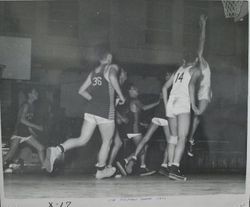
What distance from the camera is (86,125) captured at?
2.97m

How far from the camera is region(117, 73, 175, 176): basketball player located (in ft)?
9.98

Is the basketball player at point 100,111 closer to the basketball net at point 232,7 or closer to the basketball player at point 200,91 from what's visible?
the basketball player at point 200,91

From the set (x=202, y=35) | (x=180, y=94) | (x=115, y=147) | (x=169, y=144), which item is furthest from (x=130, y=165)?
(x=202, y=35)

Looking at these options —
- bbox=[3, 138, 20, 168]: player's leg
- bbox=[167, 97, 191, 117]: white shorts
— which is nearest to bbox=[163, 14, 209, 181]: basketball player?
bbox=[167, 97, 191, 117]: white shorts

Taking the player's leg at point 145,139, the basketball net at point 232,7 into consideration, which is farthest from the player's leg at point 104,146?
the basketball net at point 232,7

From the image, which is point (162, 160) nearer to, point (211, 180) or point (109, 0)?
point (211, 180)

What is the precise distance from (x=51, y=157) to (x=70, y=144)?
0.17 metres

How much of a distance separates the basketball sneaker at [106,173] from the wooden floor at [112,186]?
0.03 meters

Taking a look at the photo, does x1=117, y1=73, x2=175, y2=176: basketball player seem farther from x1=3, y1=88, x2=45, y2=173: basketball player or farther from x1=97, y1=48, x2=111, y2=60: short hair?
x1=3, y1=88, x2=45, y2=173: basketball player

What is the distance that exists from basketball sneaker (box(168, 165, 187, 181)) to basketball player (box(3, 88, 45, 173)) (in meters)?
1.03

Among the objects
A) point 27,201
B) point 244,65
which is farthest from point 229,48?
point 27,201

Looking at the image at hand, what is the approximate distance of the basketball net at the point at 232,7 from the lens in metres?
3.13

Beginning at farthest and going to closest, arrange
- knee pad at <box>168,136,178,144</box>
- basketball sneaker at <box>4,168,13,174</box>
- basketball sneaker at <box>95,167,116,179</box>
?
1. knee pad at <box>168,136,178,144</box>
2. basketball sneaker at <box>95,167,116,179</box>
3. basketball sneaker at <box>4,168,13,174</box>

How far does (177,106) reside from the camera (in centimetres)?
310
